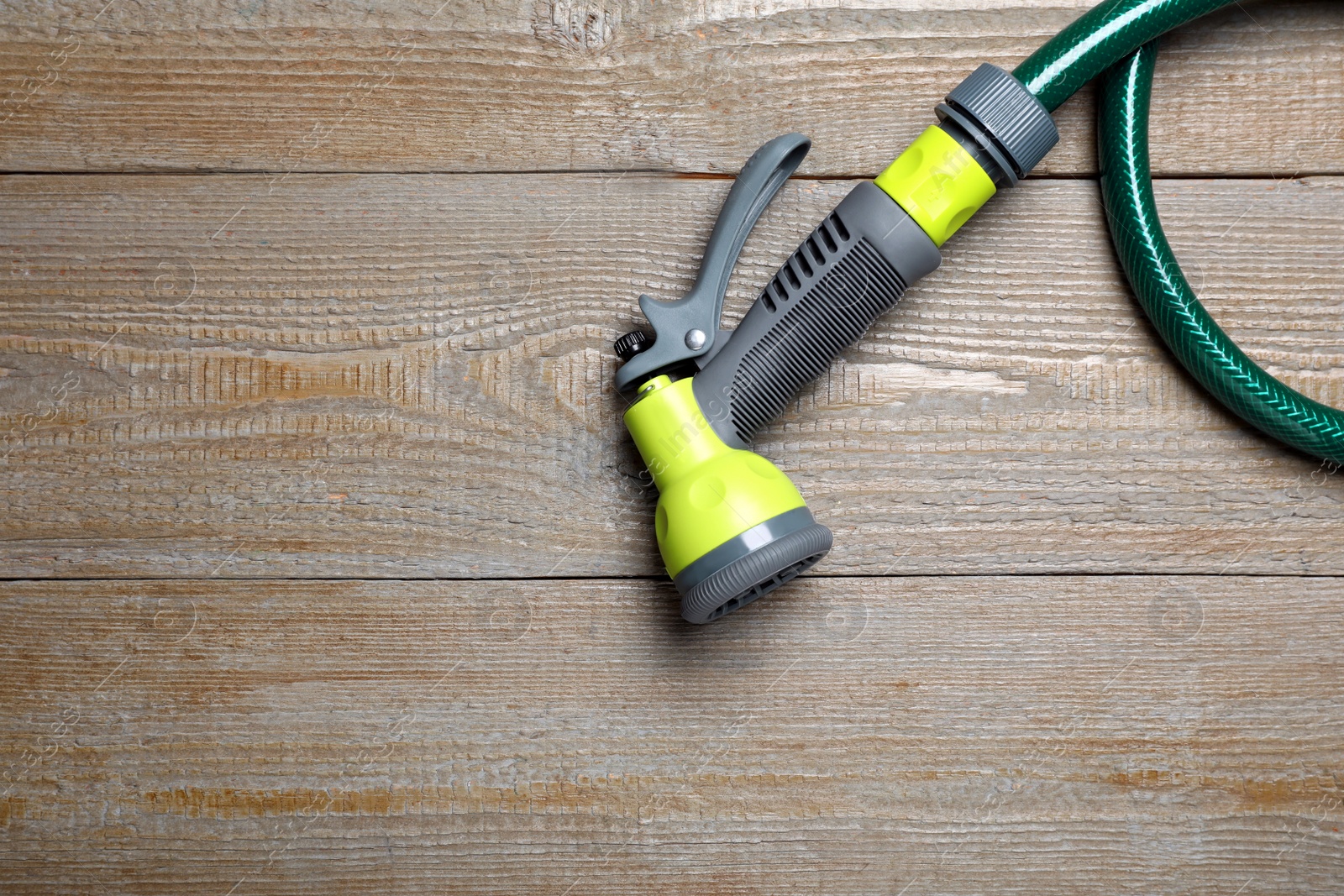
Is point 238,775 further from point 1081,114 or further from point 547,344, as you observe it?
point 1081,114

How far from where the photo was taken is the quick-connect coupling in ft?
2.10

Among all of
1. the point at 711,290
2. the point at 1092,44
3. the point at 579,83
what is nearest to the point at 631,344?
the point at 711,290

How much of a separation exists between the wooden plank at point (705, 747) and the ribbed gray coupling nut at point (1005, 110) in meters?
0.36

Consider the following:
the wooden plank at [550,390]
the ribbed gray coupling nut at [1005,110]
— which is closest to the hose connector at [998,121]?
the ribbed gray coupling nut at [1005,110]

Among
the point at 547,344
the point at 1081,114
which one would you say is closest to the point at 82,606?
the point at 547,344

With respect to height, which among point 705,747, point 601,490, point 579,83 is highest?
point 579,83

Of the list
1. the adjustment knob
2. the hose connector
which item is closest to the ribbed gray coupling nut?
the hose connector

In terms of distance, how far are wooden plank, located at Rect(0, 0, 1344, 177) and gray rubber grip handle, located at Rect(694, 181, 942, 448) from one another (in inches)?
5.0

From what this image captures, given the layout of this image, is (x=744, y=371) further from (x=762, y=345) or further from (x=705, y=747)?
(x=705, y=747)

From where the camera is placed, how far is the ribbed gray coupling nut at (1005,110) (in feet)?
2.10

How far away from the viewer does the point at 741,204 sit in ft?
2.23

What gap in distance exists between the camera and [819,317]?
2.15ft

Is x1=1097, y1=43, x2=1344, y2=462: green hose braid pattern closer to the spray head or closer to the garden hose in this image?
the garden hose

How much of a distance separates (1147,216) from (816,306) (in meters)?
0.29
